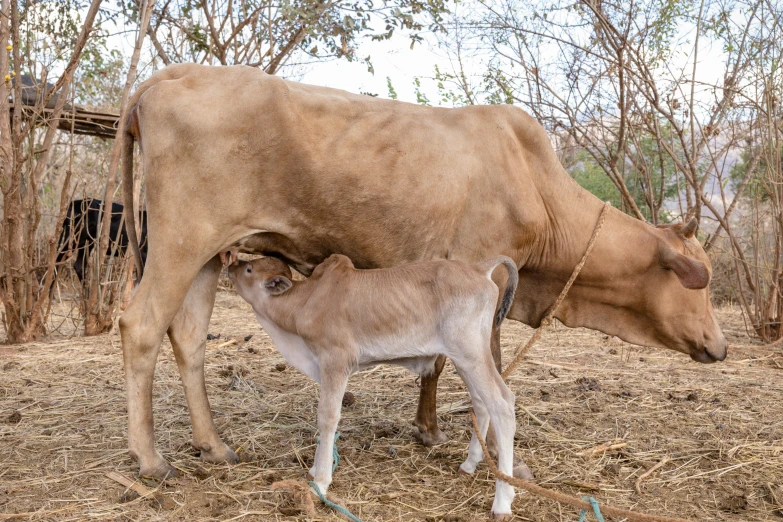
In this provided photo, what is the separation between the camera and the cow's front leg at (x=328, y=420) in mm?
3305

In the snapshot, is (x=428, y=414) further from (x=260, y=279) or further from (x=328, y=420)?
(x=260, y=279)

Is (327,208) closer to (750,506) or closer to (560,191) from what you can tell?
(560,191)

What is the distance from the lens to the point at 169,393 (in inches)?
202

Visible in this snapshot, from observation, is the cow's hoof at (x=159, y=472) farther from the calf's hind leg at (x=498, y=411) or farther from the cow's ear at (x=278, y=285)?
the calf's hind leg at (x=498, y=411)

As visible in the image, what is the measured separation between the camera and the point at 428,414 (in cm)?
421

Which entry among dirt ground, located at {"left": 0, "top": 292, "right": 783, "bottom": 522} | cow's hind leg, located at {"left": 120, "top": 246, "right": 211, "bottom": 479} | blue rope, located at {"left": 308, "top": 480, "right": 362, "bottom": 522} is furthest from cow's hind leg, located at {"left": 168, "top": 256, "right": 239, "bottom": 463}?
blue rope, located at {"left": 308, "top": 480, "right": 362, "bottom": 522}

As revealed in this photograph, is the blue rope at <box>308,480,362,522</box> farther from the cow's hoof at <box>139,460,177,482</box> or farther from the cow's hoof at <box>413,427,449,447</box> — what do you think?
the cow's hoof at <box>413,427,449,447</box>

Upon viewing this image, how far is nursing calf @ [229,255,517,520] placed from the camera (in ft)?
10.8

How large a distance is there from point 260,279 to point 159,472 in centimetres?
104

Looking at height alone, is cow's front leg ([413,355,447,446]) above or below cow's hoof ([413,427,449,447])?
above

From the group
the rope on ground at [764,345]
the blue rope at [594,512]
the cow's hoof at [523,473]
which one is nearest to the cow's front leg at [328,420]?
the cow's hoof at [523,473]

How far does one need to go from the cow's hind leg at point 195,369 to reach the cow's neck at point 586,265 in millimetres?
1857

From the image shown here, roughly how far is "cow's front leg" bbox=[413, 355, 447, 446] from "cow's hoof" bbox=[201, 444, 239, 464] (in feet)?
3.40

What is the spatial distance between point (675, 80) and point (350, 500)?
17.4 feet
